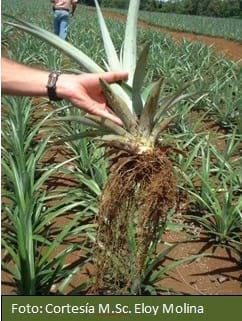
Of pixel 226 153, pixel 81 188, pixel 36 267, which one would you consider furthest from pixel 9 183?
pixel 226 153

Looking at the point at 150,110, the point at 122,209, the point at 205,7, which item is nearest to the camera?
the point at 150,110

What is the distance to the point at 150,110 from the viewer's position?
1.50m

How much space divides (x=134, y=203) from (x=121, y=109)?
1.09ft

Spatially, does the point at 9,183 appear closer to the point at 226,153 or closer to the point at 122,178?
the point at 122,178

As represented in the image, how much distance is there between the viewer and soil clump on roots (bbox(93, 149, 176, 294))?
1549mm

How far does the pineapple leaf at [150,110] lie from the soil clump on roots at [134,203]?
80 millimetres

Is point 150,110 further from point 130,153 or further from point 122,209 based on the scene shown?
point 122,209

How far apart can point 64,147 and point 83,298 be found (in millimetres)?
1595

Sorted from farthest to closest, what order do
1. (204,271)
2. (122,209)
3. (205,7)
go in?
(205,7) < (204,271) < (122,209)

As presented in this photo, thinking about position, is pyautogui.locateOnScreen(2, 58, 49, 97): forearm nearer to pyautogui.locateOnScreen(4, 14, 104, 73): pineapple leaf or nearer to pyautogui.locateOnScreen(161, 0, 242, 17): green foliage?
pyautogui.locateOnScreen(4, 14, 104, 73): pineapple leaf

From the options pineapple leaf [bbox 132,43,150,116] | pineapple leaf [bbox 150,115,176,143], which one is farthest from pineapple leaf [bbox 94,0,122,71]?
pineapple leaf [bbox 150,115,176,143]

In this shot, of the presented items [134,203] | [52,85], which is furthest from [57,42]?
[134,203]

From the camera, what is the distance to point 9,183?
232cm

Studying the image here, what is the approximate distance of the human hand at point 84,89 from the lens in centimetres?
156
